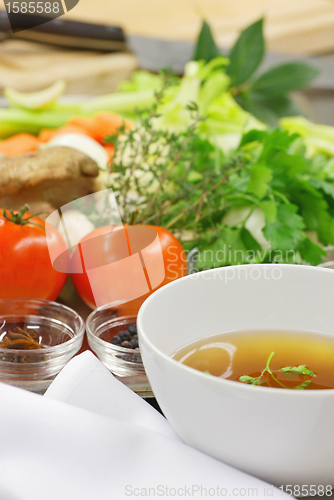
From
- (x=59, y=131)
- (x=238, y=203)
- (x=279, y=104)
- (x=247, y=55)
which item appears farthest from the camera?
(x=279, y=104)

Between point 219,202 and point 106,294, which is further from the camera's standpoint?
point 219,202

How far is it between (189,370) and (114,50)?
8.12 ft

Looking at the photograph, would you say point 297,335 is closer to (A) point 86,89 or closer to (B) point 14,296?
(B) point 14,296

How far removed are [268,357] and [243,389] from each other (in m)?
0.19

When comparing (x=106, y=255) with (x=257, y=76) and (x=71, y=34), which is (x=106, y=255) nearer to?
(x=257, y=76)

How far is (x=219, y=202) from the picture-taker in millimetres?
978

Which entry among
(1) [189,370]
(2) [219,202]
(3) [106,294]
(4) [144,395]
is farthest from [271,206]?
(1) [189,370]

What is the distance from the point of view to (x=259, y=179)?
890mm

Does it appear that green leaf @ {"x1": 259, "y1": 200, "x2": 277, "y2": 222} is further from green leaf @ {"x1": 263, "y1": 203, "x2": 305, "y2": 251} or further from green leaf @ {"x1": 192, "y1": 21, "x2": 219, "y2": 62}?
green leaf @ {"x1": 192, "y1": 21, "x2": 219, "y2": 62}

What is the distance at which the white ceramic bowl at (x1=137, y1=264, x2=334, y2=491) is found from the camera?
0.38 m

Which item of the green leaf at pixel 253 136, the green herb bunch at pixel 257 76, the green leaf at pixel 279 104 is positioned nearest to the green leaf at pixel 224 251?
the green leaf at pixel 253 136

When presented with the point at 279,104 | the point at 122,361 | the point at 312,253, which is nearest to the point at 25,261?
the point at 122,361

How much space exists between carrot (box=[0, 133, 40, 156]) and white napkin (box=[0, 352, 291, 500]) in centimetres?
106

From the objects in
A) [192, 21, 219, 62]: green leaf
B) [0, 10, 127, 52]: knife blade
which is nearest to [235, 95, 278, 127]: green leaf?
[192, 21, 219, 62]: green leaf
